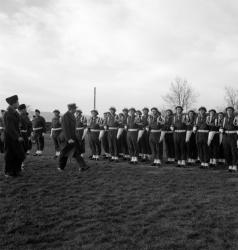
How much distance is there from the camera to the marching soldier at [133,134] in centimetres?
1377

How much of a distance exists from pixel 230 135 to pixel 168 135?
277cm

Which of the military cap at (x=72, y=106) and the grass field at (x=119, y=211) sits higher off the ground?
the military cap at (x=72, y=106)

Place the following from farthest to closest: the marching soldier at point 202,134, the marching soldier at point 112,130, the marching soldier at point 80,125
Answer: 1. the marching soldier at point 80,125
2. the marching soldier at point 112,130
3. the marching soldier at point 202,134

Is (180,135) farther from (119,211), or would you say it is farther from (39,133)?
(39,133)

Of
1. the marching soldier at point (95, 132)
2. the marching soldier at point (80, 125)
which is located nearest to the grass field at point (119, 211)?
the marching soldier at point (95, 132)

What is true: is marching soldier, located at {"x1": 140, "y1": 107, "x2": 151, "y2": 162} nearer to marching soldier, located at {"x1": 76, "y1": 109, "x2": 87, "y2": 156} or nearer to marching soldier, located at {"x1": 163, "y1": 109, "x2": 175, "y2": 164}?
marching soldier, located at {"x1": 163, "y1": 109, "x2": 175, "y2": 164}

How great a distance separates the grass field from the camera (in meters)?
5.28

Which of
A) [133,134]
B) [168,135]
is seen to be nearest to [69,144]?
[133,134]

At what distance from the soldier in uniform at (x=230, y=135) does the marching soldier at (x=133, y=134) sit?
3.53 meters

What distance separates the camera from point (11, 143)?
33.1 feet

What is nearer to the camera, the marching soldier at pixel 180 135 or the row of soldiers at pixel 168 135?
the row of soldiers at pixel 168 135

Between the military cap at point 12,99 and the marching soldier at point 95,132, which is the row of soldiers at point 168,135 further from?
the military cap at point 12,99

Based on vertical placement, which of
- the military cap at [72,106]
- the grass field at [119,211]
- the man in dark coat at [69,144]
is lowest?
the grass field at [119,211]

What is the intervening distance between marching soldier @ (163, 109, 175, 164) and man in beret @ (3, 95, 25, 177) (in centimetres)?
554
